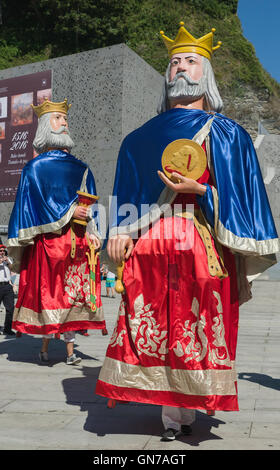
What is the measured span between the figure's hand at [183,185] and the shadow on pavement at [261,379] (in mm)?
1905

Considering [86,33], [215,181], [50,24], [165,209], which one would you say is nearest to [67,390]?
[165,209]

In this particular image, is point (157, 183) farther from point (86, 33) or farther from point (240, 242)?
point (86, 33)

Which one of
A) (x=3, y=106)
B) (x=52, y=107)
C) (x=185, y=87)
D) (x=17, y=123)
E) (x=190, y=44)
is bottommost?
(x=185, y=87)

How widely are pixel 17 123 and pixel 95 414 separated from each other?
14.2m

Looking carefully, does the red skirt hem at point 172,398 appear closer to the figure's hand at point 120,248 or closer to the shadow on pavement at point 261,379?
the figure's hand at point 120,248

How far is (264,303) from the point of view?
11219 millimetres

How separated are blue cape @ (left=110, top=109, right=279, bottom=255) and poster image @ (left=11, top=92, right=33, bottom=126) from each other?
541 inches

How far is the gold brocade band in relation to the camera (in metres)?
2.64

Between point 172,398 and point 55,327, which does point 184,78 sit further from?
point 55,327

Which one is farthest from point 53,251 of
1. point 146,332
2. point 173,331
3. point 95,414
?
point 173,331

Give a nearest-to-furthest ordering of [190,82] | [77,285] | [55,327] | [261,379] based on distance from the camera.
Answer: [190,82] < [261,379] < [55,327] < [77,285]

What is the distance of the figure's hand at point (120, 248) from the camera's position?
2.90 meters

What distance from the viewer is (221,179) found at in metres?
2.89

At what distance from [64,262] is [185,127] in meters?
2.45
